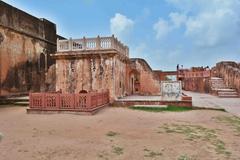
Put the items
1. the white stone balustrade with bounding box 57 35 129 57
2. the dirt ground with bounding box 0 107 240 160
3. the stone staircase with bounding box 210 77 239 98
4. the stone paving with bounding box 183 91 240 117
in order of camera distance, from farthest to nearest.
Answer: the stone staircase with bounding box 210 77 239 98 < the white stone balustrade with bounding box 57 35 129 57 < the stone paving with bounding box 183 91 240 117 < the dirt ground with bounding box 0 107 240 160

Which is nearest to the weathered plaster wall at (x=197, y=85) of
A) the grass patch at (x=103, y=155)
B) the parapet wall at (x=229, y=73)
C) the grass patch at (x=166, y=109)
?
the parapet wall at (x=229, y=73)

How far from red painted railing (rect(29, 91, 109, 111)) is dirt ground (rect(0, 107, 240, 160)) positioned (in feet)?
3.58

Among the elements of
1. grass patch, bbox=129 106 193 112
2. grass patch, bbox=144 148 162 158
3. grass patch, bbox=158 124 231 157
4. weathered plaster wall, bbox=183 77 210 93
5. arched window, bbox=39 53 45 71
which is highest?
arched window, bbox=39 53 45 71

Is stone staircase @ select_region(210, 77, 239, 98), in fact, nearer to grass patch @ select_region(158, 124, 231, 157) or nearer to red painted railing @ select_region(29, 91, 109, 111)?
red painted railing @ select_region(29, 91, 109, 111)

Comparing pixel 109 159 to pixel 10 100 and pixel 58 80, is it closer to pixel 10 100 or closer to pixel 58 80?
pixel 58 80

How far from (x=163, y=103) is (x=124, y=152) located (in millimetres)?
8229

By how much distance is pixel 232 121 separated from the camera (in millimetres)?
9188

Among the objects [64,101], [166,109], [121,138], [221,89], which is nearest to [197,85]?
[221,89]

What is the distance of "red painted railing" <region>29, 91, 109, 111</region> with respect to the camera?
1123cm

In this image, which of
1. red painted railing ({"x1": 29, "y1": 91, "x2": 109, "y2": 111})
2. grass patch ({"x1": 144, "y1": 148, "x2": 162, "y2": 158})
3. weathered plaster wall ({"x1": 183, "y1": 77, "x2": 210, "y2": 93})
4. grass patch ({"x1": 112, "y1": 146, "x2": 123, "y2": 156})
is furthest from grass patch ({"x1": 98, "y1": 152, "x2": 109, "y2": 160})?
weathered plaster wall ({"x1": 183, "y1": 77, "x2": 210, "y2": 93})

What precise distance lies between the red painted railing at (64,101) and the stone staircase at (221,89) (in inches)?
384

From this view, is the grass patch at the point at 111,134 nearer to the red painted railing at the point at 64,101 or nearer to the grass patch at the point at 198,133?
the grass patch at the point at 198,133

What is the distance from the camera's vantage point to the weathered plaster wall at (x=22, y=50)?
16344mm

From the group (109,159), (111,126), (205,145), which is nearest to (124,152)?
(109,159)
